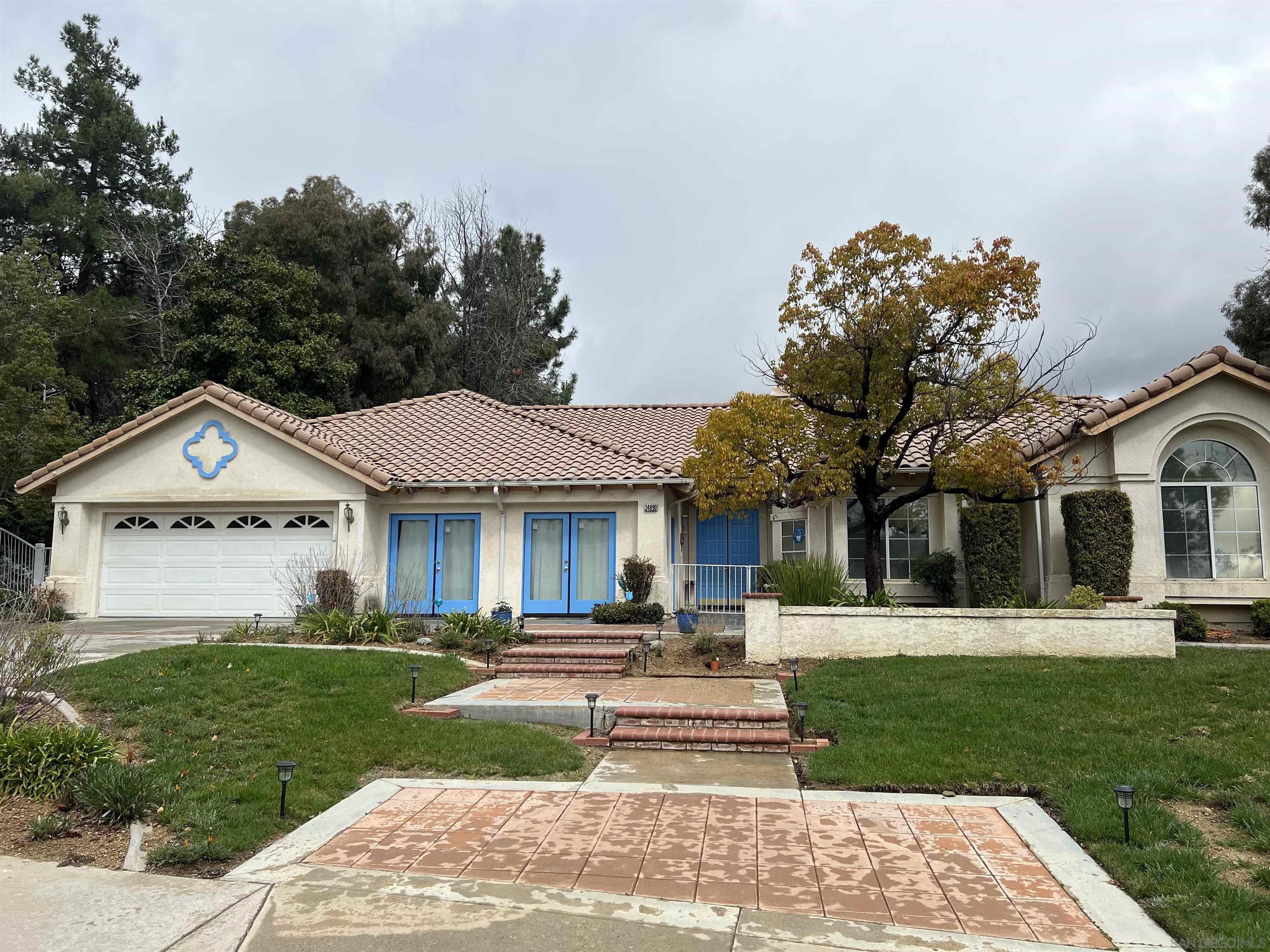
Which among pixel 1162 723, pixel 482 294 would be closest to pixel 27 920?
pixel 1162 723

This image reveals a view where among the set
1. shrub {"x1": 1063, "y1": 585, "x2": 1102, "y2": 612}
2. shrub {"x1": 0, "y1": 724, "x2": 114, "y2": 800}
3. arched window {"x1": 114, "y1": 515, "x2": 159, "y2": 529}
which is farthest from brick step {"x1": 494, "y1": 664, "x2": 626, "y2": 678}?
arched window {"x1": 114, "y1": 515, "x2": 159, "y2": 529}

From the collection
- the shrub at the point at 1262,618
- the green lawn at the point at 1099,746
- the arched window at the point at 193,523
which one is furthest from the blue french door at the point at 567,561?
the shrub at the point at 1262,618

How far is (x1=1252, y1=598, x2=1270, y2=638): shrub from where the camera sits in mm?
14398

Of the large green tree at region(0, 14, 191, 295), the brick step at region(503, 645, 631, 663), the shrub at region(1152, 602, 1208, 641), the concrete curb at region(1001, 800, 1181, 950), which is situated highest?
the large green tree at region(0, 14, 191, 295)

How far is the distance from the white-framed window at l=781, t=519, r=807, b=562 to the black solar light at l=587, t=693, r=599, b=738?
9833 mm

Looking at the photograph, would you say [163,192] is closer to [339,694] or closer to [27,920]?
[339,694]

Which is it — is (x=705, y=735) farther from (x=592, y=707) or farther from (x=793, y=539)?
(x=793, y=539)

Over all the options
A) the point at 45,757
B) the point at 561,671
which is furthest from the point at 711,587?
the point at 45,757

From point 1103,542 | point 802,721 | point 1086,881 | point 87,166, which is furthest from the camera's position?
point 87,166

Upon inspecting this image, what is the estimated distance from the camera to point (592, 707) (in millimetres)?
9094

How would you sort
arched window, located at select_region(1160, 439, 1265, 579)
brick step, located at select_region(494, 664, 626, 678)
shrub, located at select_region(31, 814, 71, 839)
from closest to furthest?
shrub, located at select_region(31, 814, 71, 839) < brick step, located at select_region(494, 664, 626, 678) < arched window, located at select_region(1160, 439, 1265, 579)

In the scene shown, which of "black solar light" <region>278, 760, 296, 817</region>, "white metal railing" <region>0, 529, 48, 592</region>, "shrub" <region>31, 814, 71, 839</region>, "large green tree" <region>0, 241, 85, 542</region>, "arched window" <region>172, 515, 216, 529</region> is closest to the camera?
"shrub" <region>31, 814, 71, 839</region>

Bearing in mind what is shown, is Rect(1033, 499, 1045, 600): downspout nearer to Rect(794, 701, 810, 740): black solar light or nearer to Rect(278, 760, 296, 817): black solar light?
Rect(794, 701, 810, 740): black solar light

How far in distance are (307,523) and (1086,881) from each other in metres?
16.7
